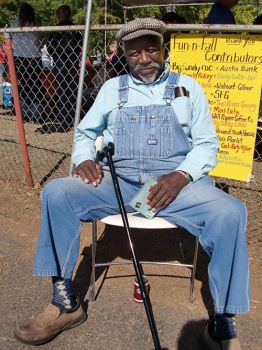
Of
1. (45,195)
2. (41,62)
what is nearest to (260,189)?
(45,195)

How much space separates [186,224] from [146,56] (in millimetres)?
1038

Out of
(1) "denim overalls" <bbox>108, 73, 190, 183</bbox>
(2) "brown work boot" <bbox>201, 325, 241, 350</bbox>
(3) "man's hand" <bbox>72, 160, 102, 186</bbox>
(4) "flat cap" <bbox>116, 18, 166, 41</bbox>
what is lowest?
(2) "brown work boot" <bbox>201, 325, 241, 350</bbox>

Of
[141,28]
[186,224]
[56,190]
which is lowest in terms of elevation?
[186,224]

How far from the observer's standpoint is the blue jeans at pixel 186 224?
6.89ft

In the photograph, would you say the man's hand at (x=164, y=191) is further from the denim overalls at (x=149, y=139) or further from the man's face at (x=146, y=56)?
the man's face at (x=146, y=56)

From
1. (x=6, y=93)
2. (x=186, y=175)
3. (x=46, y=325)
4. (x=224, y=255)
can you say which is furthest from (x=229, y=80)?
(x=6, y=93)

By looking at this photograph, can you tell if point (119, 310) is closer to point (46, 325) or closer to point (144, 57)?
point (46, 325)

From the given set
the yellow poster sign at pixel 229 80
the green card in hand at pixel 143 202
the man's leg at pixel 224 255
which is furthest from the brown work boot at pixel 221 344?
the yellow poster sign at pixel 229 80

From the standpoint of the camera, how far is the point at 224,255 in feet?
6.90

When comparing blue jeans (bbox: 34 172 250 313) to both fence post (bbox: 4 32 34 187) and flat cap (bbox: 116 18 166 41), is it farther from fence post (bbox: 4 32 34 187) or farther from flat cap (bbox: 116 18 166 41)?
fence post (bbox: 4 32 34 187)

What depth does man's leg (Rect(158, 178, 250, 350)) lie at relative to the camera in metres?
2.09

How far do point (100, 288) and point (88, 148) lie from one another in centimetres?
94

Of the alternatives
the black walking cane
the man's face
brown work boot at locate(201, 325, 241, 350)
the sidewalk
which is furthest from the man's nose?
brown work boot at locate(201, 325, 241, 350)

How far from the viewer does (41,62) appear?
6859 millimetres
